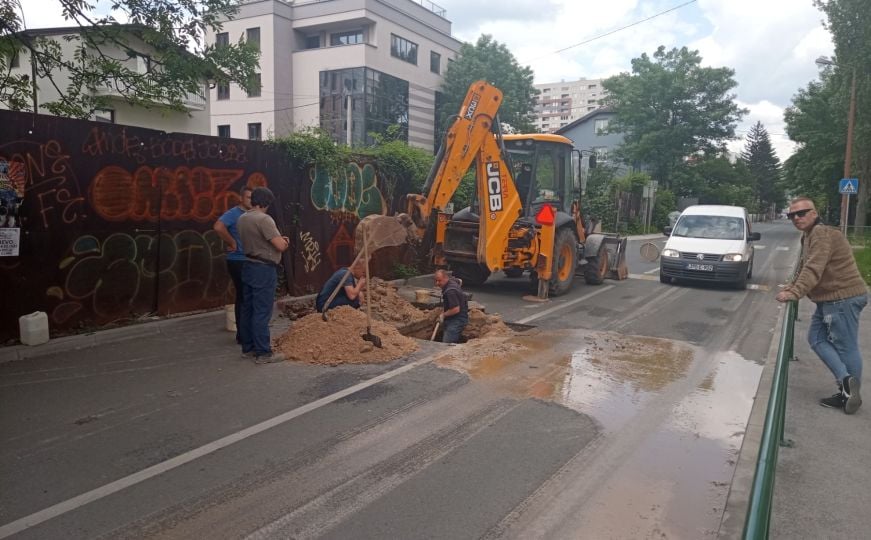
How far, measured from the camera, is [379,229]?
305 inches

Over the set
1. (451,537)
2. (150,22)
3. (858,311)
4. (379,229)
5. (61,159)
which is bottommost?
(451,537)

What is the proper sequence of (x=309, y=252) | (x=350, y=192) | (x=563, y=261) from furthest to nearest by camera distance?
1. (x=563, y=261)
2. (x=350, y=192)
3. (x=309, y=252)

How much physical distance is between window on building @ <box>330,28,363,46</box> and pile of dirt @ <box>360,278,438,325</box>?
34.6m

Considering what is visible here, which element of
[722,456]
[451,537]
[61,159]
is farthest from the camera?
[61,159]

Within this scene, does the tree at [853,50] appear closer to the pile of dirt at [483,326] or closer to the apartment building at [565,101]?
the pile of dirt at [483,326]

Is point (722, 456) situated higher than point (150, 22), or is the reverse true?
point (150, 22)

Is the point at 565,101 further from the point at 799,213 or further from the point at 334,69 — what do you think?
the point at 799,213

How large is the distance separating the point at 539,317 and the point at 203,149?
5813mm

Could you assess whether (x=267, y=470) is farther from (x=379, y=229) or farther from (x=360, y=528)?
(x=379, y=229)

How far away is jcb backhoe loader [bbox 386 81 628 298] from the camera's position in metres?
10.4

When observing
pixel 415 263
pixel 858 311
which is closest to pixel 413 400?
pixel 858 311

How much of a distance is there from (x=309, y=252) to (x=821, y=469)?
8.39 metres

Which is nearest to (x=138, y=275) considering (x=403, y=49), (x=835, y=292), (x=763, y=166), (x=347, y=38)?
(x=835, y=292)

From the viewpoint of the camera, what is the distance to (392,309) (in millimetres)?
9203
